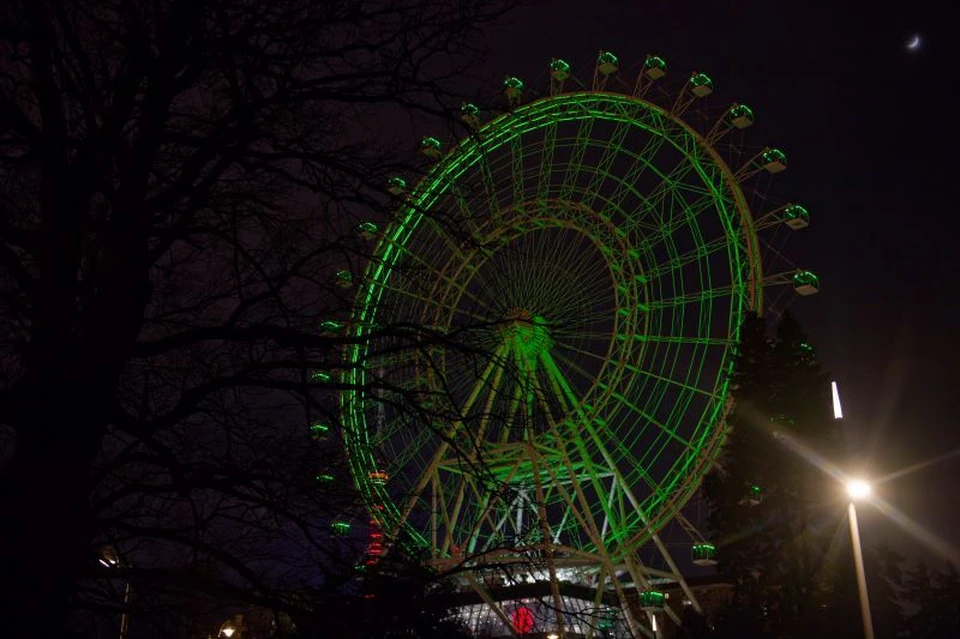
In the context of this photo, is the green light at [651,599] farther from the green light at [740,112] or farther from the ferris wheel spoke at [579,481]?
the green light at [740,112]

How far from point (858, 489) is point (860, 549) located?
2.28 ft

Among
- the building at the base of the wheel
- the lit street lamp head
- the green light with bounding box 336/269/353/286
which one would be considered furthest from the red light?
the lit street lamp head

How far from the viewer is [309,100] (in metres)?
5.96

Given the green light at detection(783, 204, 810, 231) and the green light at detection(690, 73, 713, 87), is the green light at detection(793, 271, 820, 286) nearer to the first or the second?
the green light at detection(783, 204, 810, 231)

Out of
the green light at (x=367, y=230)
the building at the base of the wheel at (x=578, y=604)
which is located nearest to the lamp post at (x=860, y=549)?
the building at the base of the wheel at (x=578, y=604)

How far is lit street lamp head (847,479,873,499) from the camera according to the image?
10.9 metres

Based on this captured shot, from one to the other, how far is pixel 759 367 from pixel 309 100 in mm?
20928

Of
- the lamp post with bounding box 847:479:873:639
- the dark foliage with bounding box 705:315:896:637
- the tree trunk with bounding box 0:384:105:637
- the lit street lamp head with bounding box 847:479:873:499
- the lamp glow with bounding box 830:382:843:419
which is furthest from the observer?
the dark foliage with bounding box 705:315:896:637

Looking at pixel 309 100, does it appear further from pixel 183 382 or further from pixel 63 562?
pixel 63 562

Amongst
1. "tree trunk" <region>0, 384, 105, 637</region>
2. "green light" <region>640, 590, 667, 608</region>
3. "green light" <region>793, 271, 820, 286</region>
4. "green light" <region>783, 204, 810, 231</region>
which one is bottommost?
"tree trunk" <region>0, 384, 105, 637</region>

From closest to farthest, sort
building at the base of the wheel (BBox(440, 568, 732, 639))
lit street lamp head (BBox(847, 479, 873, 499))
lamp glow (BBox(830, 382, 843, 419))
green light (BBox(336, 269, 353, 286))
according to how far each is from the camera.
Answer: green light (BBox(336, 269, 353, 286)), building at the base of the wheel (BBox(440, 568, 732, 639)), lit street lamp head (BBox(847, 479, 873, 499)), lamp glow (BBox(830, 382, 843, 419))

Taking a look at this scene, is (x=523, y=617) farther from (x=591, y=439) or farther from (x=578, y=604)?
(x=578, y=604)

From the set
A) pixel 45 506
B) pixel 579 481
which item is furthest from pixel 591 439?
pixel 45 506

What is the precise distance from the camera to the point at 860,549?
10953 mm
